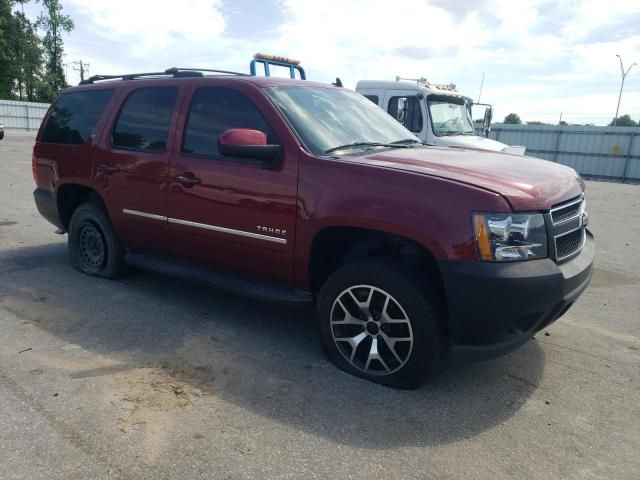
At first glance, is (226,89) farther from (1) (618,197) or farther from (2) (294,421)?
(1) (618,197)

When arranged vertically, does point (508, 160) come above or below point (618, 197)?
above

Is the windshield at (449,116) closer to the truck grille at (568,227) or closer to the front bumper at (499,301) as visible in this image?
the truck grille at (568,227)

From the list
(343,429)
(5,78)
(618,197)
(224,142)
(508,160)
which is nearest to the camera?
(343,429)

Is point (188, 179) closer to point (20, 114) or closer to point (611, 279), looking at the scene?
point (611, 279)

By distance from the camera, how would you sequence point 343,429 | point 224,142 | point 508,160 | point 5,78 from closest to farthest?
point 343,429
point 224,142
point 508,160
point 5,78

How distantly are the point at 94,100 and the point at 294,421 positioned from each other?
393 cm

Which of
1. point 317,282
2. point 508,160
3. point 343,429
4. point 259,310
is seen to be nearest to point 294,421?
point 343,429

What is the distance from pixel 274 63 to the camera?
7.22 m

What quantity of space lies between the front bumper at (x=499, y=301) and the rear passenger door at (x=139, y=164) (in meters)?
2.59

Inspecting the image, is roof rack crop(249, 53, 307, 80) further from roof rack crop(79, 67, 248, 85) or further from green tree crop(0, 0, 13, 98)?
green tree crop(0, 0, 13, 98)

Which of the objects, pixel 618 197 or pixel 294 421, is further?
pixel 618 197

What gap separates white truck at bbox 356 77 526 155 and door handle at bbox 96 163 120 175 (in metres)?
6.24

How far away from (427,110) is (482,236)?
24.3 ft

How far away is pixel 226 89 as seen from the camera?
4.12 metres
